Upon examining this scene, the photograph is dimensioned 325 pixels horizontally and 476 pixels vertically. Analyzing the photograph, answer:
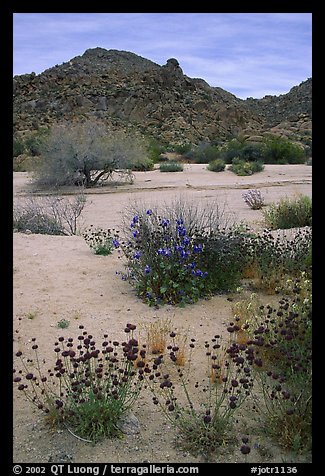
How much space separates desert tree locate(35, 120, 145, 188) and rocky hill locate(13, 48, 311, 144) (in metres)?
22.5

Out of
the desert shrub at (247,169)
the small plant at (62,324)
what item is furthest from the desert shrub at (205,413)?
the desert shrub at (247,169)

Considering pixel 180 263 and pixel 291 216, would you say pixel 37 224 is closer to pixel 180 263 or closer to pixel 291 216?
pixel 291 216

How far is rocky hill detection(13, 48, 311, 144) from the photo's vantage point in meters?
47.4

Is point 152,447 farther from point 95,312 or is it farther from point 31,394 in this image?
point 95,312

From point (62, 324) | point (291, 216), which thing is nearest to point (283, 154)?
point (291, 216)

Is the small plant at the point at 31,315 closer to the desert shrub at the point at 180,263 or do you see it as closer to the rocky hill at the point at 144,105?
the desert shrub at the point at 180,263

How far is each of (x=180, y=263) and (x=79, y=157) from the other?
1336 cm

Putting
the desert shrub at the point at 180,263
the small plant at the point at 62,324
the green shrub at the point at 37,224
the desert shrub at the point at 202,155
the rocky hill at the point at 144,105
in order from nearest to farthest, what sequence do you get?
the small plant at the point at 62,324 < the desert shrub at the point at 180,263 < the green shrub at the point at 37,224 < the desert shrub at the point at 202,155 < the rocky hill at the point at 144,105

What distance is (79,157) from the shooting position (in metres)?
19.3

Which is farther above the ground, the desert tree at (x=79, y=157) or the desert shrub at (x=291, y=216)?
the desert tree at (x=79, y=157)

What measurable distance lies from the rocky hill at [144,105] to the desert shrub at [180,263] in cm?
3608

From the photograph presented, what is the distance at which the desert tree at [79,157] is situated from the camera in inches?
758

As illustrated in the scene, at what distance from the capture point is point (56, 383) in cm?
446
